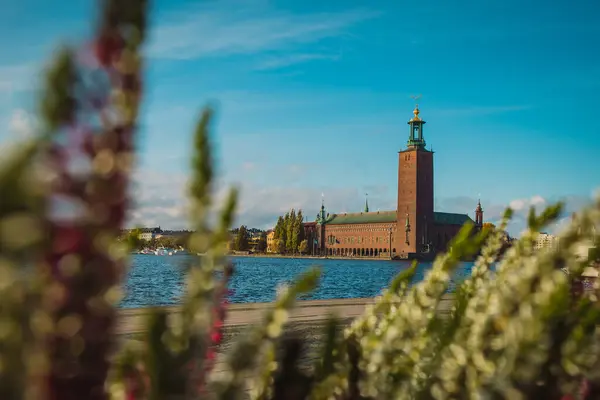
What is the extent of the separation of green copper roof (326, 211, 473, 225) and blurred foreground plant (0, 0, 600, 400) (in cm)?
10910

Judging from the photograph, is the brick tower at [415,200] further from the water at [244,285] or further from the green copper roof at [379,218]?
the water at [244,285]

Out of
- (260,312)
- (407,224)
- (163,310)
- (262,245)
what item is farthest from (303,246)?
(163,310)

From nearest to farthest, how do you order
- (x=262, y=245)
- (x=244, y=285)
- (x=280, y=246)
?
(x=244, y=285)
(x=280, y=246)
(x=262, y=245)

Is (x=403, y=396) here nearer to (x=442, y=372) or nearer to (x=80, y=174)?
(x=442, y=372)

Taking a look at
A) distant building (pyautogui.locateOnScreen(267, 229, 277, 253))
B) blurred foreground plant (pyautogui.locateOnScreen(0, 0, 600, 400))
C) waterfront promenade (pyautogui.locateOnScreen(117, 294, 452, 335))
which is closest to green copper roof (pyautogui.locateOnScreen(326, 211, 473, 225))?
distant building (pyautogui.locateOnScreen(267, 229, 277, 253))

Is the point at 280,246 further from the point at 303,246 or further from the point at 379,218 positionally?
the point at 379,218

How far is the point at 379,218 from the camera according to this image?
115312mm

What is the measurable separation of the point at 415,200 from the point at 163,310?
101328mm

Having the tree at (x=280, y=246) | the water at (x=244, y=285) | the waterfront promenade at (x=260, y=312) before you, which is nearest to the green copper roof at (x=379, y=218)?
the tree at (x=280, y=246)

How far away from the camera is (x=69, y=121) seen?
0.52 metres

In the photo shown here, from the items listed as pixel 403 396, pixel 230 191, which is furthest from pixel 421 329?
pixel 230 191

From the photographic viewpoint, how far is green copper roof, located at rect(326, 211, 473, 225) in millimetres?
112938

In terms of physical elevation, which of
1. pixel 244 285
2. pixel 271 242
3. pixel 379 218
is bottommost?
pixel 244 285

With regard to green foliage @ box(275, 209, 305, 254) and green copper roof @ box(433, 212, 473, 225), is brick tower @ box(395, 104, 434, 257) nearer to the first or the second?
green copper roof @ box(433, 212, 473, 225)
